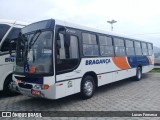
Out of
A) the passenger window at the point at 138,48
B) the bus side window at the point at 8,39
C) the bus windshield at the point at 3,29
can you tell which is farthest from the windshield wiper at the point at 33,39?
the passenger window at the point at 138,48

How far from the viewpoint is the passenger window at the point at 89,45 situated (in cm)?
809

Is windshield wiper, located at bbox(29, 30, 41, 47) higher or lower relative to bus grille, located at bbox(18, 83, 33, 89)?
higher

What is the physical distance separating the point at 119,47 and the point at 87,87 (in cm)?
385

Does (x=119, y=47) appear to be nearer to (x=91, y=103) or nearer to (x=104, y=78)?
(x=104, y=78)

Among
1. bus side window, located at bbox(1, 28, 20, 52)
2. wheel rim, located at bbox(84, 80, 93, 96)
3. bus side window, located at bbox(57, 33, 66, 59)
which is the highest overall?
bus side window, located at bbox(1, 28, 20, 52)

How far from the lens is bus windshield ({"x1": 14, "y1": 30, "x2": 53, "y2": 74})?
6.41 meters

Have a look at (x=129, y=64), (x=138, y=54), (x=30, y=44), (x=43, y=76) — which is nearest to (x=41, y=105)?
(x=43, y=76)

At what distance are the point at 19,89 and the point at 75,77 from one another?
198cm

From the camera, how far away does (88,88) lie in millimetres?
8109

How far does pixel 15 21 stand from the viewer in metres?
9.39

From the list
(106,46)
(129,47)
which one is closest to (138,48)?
(129,47)

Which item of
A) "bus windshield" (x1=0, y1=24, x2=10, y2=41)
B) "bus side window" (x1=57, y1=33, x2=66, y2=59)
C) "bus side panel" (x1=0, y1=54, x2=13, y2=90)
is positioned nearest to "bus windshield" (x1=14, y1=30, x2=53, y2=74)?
"bus side window" (x1=57, y1=33, x2=66, y2=59)

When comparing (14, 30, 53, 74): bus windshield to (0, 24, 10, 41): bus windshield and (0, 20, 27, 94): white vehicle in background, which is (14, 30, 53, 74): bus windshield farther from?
(0, 24, 10, 41): bus windshield

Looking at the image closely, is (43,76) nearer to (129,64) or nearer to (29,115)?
(29,115)
